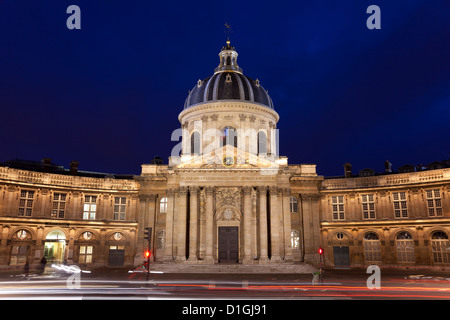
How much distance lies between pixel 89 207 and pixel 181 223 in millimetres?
13380

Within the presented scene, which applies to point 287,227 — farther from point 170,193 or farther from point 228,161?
point 170,193

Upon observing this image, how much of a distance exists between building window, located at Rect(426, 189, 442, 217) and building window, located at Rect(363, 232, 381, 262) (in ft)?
20.9

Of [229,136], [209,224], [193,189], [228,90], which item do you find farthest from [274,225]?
[228,90]

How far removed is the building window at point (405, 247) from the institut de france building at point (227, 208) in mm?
101

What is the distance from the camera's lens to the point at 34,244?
3881 centimetres

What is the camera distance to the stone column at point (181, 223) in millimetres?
35656

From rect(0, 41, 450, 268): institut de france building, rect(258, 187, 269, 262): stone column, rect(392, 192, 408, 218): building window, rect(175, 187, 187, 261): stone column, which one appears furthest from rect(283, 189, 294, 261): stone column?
rect(392, 192, 408, 218): building window

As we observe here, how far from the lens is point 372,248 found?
4172cm

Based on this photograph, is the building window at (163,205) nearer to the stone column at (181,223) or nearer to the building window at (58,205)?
the stone column at (181,223)

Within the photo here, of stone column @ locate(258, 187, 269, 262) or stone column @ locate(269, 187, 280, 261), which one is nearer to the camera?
stone column @ locate(258, 187, 269, 262)

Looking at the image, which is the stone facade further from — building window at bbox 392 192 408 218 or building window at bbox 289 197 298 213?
building window at bbox 289 197 298 213

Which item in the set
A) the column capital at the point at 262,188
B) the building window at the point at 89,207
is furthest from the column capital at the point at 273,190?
the building window at the point at 89,207

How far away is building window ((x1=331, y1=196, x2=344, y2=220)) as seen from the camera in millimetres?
43625
